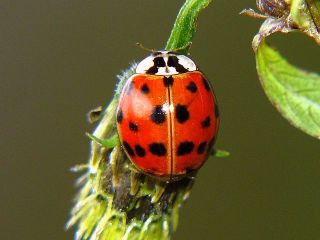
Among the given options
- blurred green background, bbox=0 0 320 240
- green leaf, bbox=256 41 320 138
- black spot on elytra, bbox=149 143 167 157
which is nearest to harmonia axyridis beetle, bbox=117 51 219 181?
black spot on elytra, bbox=149 143 167 157

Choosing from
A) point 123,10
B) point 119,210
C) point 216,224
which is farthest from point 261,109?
point 119,210

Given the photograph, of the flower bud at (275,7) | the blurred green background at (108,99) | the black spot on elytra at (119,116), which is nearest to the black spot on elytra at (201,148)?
the black spot on elytra at (119,116)

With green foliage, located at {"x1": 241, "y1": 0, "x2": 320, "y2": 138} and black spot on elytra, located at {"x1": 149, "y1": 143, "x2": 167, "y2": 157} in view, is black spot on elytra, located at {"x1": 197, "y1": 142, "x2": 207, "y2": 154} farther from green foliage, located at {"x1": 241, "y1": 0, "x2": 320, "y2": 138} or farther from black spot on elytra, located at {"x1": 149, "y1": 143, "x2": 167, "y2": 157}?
green foliage, located at {"x1": 241, "y1": 0, "x2": 320, "y2": 138}

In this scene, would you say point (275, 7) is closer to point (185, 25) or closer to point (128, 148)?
point (185, 25)

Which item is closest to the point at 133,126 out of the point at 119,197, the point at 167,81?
the point at 167,81

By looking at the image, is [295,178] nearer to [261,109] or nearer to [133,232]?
[261,109]

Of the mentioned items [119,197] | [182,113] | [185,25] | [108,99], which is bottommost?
[108,99]

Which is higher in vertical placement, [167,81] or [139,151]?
[167,81]
